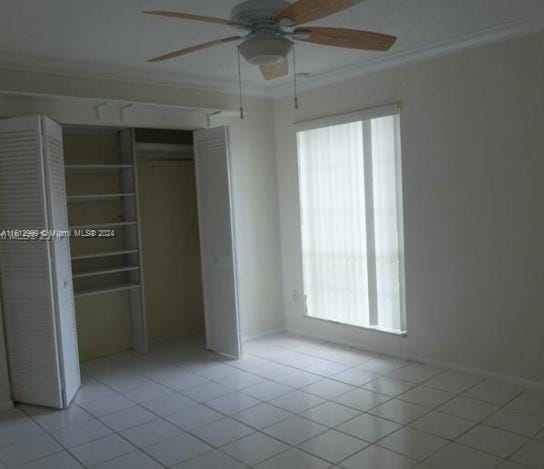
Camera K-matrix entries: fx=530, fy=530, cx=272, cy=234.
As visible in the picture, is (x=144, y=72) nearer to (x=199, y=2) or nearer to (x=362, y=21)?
(x=199, y=2)

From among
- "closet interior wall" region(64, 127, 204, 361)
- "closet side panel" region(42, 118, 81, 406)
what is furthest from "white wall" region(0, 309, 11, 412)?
"closet interior wall" region(64, 127, 204, 361)

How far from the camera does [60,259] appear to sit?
3812 mm

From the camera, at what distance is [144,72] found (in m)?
4.39

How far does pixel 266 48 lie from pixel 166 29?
3.22 ft

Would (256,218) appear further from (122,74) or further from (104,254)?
(122,74)

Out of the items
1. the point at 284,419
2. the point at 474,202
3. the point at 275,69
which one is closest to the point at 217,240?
the point at 284,419

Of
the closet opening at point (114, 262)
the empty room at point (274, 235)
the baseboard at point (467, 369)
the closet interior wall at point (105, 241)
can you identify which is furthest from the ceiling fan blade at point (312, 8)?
the baseboard at point (467, 369)

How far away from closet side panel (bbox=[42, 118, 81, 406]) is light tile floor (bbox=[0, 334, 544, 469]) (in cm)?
25

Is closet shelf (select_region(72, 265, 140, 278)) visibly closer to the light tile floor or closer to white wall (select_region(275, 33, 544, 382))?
the light tile floor

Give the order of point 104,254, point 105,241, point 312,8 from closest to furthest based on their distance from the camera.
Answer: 1. point 312,8
2. point 104,254
3. point 105,241

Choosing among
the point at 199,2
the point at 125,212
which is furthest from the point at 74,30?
the point at 125,212

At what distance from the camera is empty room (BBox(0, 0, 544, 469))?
313 centimetres

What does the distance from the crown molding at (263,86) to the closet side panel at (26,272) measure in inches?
23.0

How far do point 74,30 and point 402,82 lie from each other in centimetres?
249
